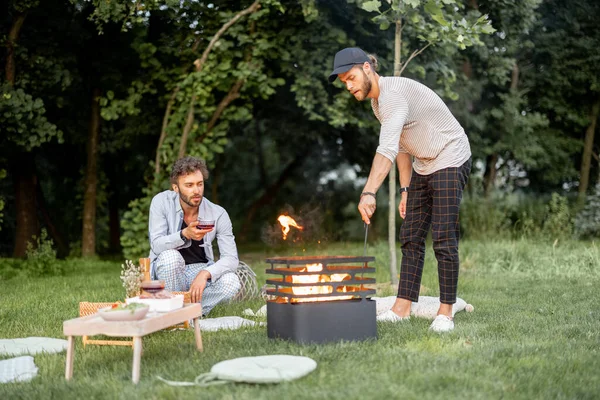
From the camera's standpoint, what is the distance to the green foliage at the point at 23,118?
29.0 feet

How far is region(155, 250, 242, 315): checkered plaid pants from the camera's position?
191 inches

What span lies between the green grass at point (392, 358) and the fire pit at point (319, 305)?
11cm

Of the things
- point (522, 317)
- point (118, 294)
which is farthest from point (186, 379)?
point (118, 294)

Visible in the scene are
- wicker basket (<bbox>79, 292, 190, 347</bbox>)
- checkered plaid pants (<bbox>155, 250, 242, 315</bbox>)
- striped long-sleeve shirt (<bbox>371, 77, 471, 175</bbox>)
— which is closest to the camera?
wicker basket (<bbox>79, 292, 190, 347</bbox>)

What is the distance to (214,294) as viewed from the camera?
5.19 m

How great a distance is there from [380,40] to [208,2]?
91.1 inches

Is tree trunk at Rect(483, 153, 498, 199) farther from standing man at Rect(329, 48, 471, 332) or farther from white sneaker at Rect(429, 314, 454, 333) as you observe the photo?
white sneaker at Rect(429, 314, 454, 333)

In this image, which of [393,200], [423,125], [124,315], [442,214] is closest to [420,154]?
[423,125]

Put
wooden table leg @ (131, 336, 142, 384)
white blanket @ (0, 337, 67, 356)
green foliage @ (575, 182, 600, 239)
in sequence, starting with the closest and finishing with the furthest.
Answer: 1. wooden table leg @ (131, 336, 142, 384)
2. white blanket @ (0, 337, 67, 356)
3. green foliage @ (575, 182, 600, 239)

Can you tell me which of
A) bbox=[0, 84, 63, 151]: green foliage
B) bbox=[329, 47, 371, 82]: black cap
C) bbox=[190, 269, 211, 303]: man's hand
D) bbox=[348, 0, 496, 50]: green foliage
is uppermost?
bbox=[348, 0, 496, 50]: green foliage

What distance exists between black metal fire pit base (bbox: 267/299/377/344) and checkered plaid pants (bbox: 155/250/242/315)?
97 cm

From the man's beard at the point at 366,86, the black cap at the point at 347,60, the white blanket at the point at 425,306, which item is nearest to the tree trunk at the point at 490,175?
the white blanket at the point at 425,306

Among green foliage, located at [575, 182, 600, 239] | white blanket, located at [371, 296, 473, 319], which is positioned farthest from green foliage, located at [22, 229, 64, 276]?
green foliage, located at [575, 182, 600, 239]

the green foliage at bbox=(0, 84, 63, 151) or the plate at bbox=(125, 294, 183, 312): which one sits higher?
the green foliage at bbox=(0, 84, 63, 151)
